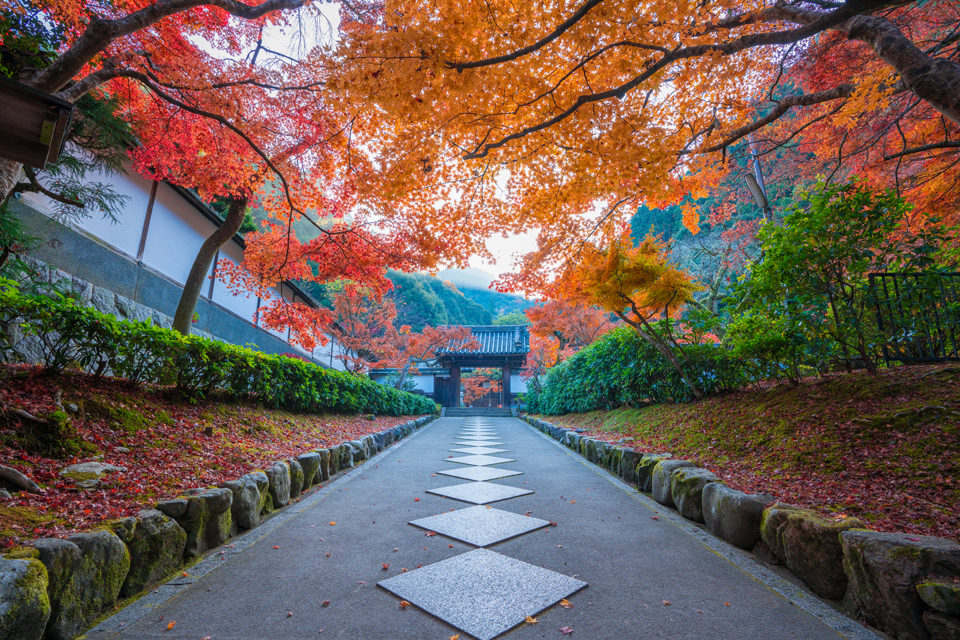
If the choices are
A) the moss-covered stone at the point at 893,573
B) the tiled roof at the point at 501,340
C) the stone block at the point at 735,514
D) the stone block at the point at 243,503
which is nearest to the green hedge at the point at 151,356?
the stone block at the point at 243,503

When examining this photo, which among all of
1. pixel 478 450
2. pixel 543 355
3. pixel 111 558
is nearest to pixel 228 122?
pixel 111 558

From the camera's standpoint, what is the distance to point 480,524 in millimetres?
2812

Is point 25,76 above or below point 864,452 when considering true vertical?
above

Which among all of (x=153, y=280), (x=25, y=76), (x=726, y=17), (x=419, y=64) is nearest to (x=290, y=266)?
(x=153, y=280)

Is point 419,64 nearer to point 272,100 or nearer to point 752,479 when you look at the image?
point 272,100

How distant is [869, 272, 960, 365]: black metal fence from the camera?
12.3ft

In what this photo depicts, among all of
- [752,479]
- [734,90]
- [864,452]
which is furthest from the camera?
[734,90]

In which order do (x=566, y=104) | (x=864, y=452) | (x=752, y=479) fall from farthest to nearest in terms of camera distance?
(x=566, y=104)
(x=752, y=479)
(x=864, y=452)

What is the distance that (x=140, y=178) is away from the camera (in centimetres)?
654

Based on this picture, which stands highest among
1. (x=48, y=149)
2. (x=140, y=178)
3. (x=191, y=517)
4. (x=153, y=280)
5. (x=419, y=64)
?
(x=140, y=178)

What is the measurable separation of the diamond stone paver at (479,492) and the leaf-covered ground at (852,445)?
1787 millimetres

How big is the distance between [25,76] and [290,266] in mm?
3536

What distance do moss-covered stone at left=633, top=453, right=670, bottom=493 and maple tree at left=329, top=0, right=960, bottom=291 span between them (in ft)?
9.17

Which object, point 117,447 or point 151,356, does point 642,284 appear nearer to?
point 117,447
